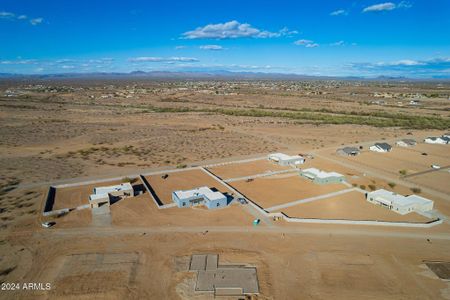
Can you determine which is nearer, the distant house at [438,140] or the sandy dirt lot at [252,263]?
the sandy dirt lot at [252,263]

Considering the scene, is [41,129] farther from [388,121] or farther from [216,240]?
[388,121]

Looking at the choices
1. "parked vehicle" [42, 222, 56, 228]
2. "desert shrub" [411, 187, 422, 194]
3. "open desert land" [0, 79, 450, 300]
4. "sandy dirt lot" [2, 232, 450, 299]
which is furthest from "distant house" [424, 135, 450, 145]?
"parked vehicle" [42, 222, 56, 228]

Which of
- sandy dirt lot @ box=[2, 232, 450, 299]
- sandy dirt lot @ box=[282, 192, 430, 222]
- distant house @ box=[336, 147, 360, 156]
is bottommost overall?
sandy dirt lot @ box=[2, 232, 450, 299]

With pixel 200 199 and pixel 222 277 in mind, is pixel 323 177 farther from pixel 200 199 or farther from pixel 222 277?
pixel 222 277

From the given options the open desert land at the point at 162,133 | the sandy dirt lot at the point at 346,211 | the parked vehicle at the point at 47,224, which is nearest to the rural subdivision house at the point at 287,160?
the open desert land at the point at 162,133

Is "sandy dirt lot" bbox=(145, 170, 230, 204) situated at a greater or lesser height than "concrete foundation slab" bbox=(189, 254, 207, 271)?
greater

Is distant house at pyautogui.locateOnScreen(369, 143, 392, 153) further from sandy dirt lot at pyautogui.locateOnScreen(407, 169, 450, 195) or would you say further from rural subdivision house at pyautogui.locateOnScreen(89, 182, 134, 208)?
rural subdivision house at pyautogui.locateOnScreen(89, 182, 134, 208)

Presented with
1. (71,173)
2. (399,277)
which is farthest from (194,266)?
(71,173)

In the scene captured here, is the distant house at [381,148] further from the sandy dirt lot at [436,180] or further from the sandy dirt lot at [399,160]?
the sandy dirt lot at [436,180]
